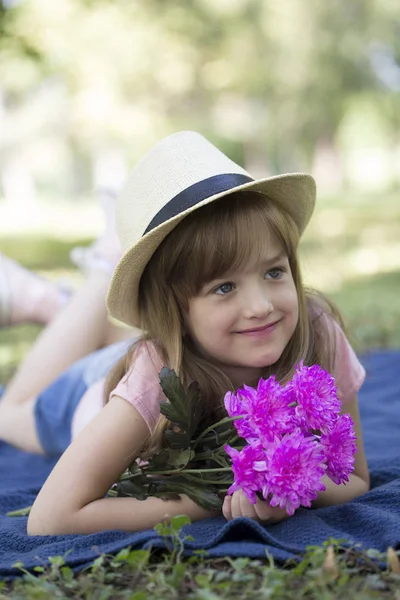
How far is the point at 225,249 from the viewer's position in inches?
86.0

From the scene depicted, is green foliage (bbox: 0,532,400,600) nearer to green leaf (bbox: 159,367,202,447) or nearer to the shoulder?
green leaf (bbox: 159,367,202,447)

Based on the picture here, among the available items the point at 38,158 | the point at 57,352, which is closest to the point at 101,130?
the point at 38,158

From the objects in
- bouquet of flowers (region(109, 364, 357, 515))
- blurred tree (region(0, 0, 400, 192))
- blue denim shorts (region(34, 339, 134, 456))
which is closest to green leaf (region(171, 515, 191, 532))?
bouquet of flowers (region(109, 364, 357, 515))

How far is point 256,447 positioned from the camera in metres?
1.94

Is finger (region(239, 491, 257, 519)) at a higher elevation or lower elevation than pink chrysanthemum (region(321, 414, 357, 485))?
lower

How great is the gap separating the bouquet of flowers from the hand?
0.11 feet

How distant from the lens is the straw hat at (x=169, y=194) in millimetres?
2236

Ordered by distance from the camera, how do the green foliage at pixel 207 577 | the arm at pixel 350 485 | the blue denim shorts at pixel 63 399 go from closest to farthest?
the green foliage at pixel 207 577 < the arm at pixel 350 485 < the blue denim shorts at pixel 63 399

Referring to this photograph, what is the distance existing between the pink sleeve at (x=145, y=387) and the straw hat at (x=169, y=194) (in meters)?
0.19

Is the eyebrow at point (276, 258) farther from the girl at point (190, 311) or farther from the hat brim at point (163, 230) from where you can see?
the hat brim at point (163, 230)

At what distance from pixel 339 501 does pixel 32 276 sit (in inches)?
94.2

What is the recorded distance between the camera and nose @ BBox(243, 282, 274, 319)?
2161 millimetres

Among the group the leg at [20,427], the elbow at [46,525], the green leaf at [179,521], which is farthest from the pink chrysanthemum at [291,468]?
the leg at [20,427]

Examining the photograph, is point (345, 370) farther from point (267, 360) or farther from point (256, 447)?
point (256, 447)
